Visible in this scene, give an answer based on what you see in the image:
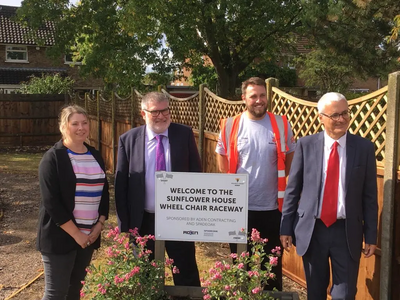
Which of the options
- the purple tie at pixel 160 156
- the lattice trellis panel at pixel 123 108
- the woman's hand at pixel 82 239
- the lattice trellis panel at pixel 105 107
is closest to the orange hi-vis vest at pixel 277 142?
the purple tie at pixel 160 156

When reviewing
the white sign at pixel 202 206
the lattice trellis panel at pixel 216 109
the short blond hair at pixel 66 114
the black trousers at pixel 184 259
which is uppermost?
the lattice trellis panel at pixel 216 109

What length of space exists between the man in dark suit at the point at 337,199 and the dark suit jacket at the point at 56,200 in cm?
156

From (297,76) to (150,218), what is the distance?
30.6m

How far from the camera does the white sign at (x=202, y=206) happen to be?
3.04 meters

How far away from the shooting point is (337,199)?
2930mm

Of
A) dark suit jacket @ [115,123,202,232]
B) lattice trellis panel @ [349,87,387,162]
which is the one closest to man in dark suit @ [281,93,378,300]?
lattice trellis panel @ [349,87,387,162]

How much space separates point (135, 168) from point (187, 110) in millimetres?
3953

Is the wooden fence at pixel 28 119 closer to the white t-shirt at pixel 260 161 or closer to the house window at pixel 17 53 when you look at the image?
the house window at pixel 17 53

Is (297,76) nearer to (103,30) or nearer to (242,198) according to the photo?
(103,30)

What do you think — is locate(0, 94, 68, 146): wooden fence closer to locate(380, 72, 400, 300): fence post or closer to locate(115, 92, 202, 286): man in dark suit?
locate(115, 92, 202, 286): man in dark suit

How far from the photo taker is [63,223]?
3039 millimetres

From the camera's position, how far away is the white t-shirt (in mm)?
3469

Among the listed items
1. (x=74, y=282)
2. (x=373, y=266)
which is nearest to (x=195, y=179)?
(x=74, y=282)

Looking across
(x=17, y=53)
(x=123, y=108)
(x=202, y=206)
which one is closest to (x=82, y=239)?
(x=202, y=206)
